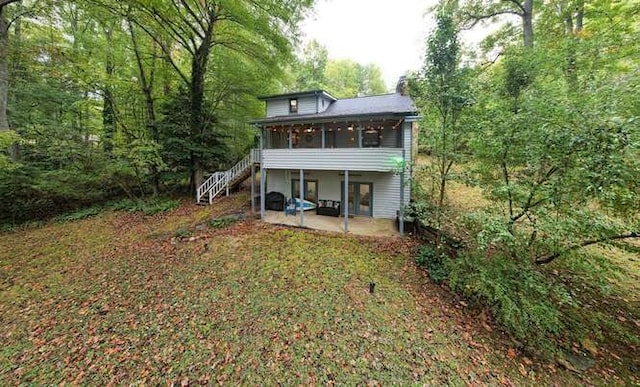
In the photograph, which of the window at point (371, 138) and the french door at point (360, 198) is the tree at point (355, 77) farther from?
the french door at point (360, 198)

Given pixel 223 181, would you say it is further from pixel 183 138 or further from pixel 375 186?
pixel 375 186

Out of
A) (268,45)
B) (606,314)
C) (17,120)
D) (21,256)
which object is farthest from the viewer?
(268,45)

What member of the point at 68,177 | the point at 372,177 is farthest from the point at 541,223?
the point at 68,177

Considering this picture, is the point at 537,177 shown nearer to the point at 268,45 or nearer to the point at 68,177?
the point at 268,45

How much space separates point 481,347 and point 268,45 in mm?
14545

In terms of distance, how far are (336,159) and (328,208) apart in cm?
266

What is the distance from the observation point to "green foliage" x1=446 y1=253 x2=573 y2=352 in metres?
4.16

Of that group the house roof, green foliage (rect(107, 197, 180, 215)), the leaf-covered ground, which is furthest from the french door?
green foliage (rect(107, 197, 180, 215))

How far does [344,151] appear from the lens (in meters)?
9.05

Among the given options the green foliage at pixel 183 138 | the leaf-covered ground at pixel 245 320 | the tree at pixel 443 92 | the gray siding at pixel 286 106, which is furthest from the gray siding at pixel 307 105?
the leaf-covered ground at pixel 245 320

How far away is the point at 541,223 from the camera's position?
437 cm

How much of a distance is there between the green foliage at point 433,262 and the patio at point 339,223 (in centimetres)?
170

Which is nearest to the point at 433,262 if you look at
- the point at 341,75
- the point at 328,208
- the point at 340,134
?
the point at 328,208

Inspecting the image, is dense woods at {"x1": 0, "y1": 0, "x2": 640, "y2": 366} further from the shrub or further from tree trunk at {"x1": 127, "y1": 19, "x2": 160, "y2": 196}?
the shrub
